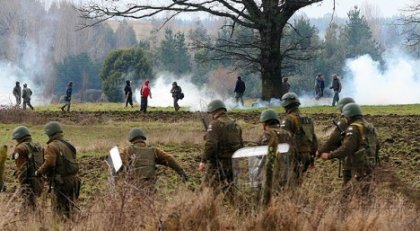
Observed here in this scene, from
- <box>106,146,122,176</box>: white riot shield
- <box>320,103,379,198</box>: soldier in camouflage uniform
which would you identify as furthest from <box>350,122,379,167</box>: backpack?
<box>106,146,122,176</box>: white riot shield

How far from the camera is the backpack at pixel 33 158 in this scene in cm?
1113

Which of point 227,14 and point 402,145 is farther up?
point 227,14

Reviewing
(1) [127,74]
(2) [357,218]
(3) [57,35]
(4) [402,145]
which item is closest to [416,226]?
(2) [357,218]

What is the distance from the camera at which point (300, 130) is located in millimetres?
11211

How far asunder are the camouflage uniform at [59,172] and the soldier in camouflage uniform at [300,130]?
2.87m

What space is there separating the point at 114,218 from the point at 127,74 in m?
55.3

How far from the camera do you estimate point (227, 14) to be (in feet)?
109

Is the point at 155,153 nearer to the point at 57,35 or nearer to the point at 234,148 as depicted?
the point at 234,148

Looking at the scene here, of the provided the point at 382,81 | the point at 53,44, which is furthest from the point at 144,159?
the point at 53,44

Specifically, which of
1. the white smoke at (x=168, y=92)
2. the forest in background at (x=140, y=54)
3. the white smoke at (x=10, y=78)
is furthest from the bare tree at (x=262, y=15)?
the white smoke at (x=10, y=78)

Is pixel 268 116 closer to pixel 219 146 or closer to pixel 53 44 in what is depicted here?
pixel 219 146

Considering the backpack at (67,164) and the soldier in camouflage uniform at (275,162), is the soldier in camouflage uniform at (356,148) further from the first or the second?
the backpack at (67,164)

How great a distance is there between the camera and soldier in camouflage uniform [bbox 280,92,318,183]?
1116cm

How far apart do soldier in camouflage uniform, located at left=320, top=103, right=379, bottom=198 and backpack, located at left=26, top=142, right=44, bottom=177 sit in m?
3.84
